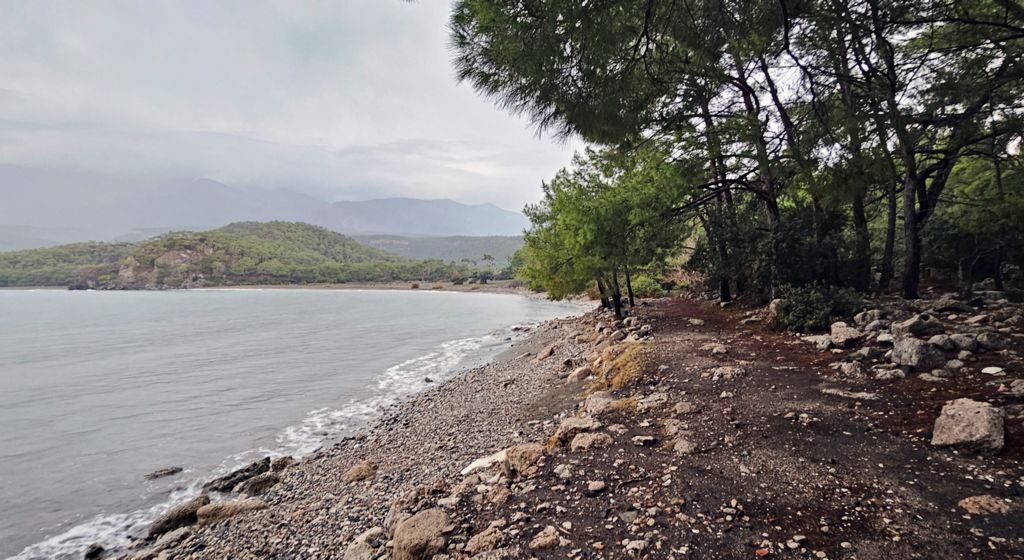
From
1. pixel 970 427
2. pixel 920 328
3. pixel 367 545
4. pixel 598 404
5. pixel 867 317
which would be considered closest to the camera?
pixel 970 427

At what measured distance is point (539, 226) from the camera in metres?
18.7

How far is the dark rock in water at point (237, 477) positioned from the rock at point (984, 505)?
9018 millimetres

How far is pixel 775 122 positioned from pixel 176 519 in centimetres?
1358

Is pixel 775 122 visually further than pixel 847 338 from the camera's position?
Yes

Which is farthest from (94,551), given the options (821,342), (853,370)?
(821,342)

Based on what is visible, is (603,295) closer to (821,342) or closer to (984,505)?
(821,342)

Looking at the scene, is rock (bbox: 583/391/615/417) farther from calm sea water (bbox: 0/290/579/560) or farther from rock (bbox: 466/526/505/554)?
calm sea water (bbox: 0/290/579/560)

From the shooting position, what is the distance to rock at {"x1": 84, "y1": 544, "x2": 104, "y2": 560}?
5.76 m

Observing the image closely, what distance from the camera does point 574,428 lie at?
520 centimetres

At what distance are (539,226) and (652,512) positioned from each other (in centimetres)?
1591

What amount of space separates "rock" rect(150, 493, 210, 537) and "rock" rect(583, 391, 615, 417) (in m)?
5.71

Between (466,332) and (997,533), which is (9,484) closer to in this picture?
(997,533)

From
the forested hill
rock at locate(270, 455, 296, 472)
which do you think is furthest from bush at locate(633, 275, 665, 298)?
the forested hill

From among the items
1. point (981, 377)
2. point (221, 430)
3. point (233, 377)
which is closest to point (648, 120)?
point (981, 377)
